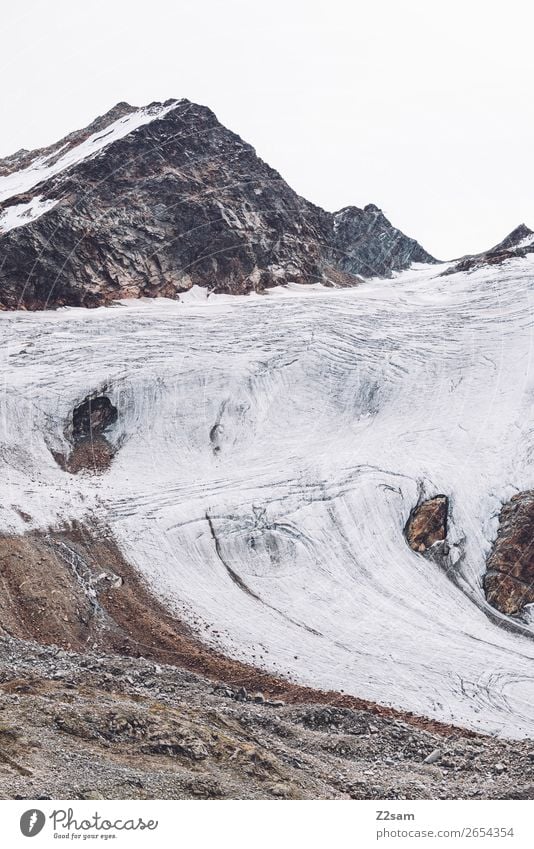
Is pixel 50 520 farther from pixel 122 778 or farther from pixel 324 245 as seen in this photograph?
pixel 324 245

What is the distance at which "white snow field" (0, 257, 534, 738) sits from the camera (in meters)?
30.8

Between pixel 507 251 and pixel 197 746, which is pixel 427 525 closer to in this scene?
pixel 197 746

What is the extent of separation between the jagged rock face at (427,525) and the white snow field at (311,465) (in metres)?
0.52

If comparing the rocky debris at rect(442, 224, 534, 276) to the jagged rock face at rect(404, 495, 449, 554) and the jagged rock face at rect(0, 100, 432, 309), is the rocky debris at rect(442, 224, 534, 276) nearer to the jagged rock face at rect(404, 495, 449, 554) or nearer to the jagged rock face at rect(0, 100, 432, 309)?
the jagged rock face at rect(0, 100, 432, 309)

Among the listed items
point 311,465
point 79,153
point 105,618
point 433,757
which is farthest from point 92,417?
point 79,153

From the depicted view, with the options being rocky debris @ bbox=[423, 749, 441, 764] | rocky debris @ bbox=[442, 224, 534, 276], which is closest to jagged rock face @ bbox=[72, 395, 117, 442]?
rocky debris @ bbox=[423, 749, 441, 764]

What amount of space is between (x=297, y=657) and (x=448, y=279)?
46.0m

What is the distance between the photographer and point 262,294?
214ft

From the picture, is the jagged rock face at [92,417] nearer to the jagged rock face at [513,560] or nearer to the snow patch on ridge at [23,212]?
the snow patch on ridge at [23,212]

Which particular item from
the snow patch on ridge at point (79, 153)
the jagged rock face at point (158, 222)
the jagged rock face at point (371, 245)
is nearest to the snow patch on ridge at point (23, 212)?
the jagged rock face at point (158, 222)

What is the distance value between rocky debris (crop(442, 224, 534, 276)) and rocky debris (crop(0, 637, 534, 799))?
162ft

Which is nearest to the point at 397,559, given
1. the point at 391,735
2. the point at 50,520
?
the point at 391,735

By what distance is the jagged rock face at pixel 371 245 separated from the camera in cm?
8600

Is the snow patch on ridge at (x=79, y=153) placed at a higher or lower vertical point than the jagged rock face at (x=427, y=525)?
higher
